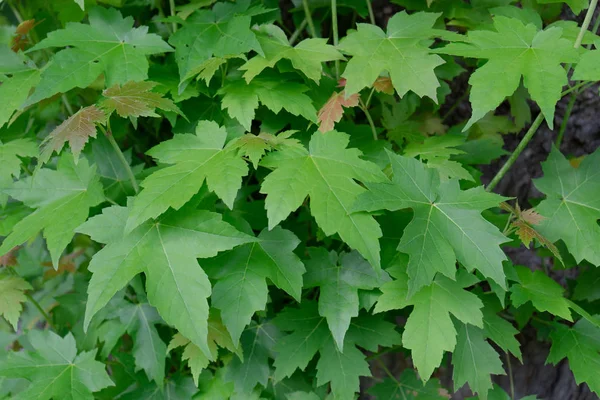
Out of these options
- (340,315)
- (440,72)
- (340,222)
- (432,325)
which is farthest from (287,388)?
(440,72)

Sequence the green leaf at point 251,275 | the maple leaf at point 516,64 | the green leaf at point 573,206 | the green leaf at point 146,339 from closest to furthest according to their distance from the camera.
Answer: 1. the maple leaf at point 516,64
2. the green leaf at point 251,275
3. the green leaf at point 573,206
4. the green leaf at point 146,339

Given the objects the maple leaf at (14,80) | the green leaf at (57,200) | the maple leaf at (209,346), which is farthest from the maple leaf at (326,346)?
the maple leaf at (14,80)

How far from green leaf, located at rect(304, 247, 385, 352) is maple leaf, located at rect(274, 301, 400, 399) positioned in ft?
0.22

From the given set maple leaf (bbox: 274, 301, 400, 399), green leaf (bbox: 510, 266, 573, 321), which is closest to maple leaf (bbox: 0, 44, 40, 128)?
maple leaf (bbox: 274, 301, 400, 399)

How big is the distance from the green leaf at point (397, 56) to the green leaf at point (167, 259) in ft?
1.37

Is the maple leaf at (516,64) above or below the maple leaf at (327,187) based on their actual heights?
above

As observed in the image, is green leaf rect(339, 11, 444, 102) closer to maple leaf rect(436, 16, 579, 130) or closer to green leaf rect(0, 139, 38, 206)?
maple leaf rect(436, 16, 579, 130)

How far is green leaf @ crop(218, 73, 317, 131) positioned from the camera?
1.22m

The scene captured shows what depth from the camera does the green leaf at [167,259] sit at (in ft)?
3.32

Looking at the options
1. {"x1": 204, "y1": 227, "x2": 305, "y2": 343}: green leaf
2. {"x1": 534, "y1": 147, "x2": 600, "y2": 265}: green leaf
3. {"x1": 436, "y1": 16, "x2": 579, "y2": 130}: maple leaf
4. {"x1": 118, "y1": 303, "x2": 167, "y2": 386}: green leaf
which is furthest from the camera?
{"x1": 118, "y1": 303, "x2": 167, "y2": 386}: green leaf

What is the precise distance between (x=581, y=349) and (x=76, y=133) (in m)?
1.25

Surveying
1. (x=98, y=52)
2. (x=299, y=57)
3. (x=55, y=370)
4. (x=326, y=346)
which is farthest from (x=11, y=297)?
(x=299, y=57)

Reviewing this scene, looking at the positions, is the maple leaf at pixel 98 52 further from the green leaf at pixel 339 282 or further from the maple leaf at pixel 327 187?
the green leaf at pixel 339 282

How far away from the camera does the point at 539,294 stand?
4.03 ft
